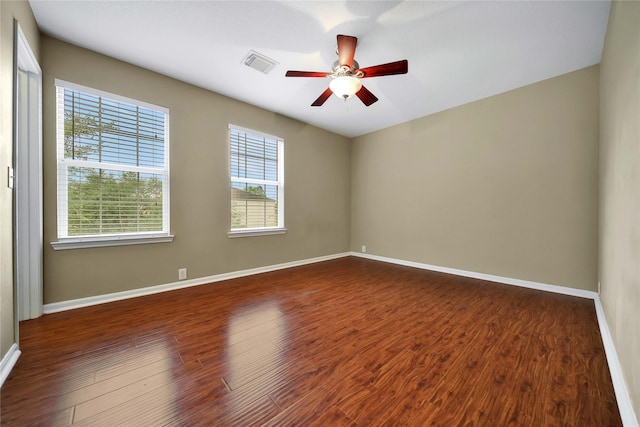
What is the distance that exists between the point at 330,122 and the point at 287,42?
2275mm

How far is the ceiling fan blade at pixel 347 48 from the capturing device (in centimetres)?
203

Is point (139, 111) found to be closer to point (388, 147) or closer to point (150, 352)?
point (150, 352)

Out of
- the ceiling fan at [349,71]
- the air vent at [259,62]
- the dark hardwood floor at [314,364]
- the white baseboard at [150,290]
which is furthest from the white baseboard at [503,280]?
the air vent at [259,62]

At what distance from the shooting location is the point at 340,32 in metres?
2.31

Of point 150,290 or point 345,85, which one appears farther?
point 150,290

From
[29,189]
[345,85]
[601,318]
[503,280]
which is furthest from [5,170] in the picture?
[503,280]

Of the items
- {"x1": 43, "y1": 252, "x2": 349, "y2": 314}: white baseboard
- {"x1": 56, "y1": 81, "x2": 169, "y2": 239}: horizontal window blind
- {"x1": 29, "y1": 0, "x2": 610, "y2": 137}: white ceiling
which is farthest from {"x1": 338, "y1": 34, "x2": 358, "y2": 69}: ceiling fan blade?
{"x1": 43, "y1": 252, "x2": 349, "y2": 314}: white baseboard

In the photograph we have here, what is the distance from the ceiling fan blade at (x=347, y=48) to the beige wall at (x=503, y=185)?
2.62 metres

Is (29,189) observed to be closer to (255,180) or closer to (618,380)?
(255,180)

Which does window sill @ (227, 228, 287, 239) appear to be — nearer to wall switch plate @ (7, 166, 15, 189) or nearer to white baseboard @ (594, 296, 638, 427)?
wall switch plate @ (7, 166, 15, 189)

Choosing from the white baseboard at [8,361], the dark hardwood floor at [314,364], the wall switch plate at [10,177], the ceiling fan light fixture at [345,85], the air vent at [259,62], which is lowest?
the dark hardwood floor at [314,364]

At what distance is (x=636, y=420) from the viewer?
1127mm

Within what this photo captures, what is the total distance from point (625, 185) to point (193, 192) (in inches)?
160

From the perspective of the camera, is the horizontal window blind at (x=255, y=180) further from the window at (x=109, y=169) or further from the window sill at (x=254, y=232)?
the window at (x=109, y=169)
